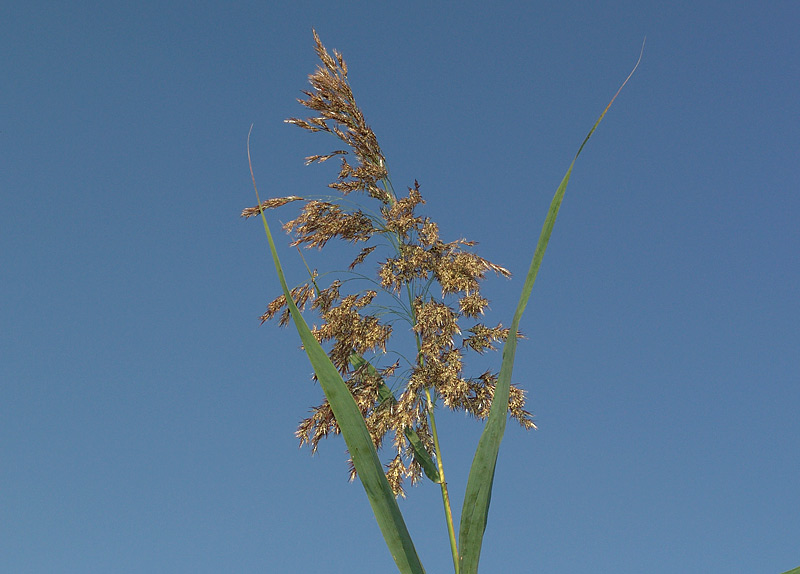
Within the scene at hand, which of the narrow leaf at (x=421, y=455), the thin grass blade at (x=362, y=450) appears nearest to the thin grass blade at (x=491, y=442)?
the thin grass blade at (x=362, y=450)

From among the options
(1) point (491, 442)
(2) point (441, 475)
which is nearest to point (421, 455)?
(2) point (441, 475)

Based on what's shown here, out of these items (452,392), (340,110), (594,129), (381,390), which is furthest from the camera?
(340,110)

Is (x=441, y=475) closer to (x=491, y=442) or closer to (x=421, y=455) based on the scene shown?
(x=421, y=455)

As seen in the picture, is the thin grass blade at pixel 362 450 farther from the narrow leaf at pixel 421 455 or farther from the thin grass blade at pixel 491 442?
the narrow leaf at pixel 421 455

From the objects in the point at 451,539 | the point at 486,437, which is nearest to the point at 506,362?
the point at 486,437

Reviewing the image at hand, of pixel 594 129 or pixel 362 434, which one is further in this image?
pixel 594 129

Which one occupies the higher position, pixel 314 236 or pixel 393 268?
pixel 314 236

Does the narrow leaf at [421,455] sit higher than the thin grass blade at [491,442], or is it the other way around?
the narrow leaf at [421,455]

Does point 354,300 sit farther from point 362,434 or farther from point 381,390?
point 362,434
